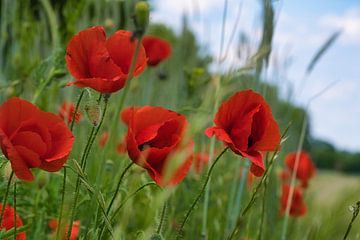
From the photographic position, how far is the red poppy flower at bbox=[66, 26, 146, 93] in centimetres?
79

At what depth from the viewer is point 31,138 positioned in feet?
2.40

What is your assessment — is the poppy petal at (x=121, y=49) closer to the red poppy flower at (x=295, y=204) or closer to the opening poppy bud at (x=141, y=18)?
the opening poppy bud at (x=141, y=18)

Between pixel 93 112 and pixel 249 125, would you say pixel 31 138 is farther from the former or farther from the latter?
pixel 249 125

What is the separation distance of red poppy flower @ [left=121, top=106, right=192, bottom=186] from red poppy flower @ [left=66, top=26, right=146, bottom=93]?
0.05m

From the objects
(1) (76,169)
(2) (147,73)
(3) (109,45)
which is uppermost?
(3) (109,45)

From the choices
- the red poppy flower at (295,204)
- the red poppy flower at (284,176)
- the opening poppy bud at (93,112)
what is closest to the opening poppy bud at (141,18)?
the opening poppy bud at (93,112)

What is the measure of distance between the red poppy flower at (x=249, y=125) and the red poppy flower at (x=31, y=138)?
16 centimetres

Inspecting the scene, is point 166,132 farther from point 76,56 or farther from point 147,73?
point 147,73

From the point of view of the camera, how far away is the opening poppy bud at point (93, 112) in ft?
2.42

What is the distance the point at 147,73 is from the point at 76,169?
175cm

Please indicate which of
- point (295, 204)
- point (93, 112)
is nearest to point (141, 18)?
point (93, 112)

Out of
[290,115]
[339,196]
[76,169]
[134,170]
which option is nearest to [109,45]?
[76,169]

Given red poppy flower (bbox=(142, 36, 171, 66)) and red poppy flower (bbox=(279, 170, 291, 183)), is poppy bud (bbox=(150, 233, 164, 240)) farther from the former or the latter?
red poppy flower (bbox=(279, 170, 291, 183))

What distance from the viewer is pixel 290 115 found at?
6.10ft
